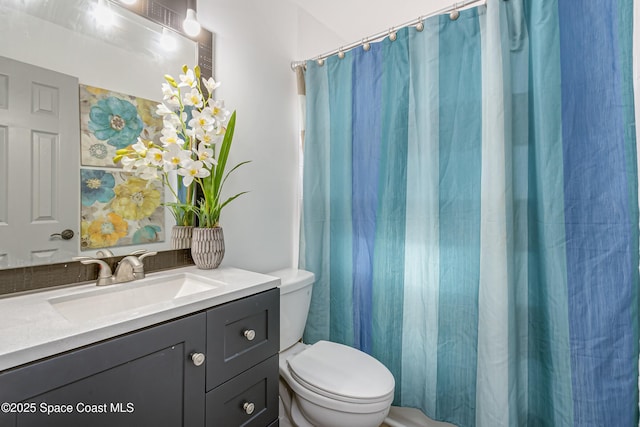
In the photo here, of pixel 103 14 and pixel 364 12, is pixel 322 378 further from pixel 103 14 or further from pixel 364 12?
pixel 364 12

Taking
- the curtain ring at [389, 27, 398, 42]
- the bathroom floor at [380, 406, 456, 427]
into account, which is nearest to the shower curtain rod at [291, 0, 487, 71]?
the curtain ring at [389, 27, 398, 42]

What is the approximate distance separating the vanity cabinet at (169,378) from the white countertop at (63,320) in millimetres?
20

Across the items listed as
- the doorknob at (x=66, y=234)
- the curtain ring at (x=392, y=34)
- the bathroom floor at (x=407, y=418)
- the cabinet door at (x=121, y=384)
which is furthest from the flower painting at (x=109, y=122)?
the bathroom floor at (x=407, y=418)

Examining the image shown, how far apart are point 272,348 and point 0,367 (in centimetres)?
74

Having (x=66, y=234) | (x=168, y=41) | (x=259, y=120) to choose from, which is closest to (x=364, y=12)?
(x=259, y=120)

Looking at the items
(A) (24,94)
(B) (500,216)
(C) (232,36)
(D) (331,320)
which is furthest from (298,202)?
(A) (24,94)

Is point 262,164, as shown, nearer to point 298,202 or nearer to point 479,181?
point 298,202

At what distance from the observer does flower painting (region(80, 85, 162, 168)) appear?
1.10 metres

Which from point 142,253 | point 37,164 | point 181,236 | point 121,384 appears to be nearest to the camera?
point 121,384

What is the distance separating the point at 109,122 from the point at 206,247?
23.4 inches

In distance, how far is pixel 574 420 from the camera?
112cm

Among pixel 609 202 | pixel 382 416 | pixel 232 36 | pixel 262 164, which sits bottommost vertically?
pixel 382 416

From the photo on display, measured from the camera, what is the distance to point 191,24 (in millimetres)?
1329

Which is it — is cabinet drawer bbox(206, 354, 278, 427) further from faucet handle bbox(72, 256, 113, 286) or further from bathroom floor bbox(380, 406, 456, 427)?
bathroom floor bbox(380, 406, 456, 427)
